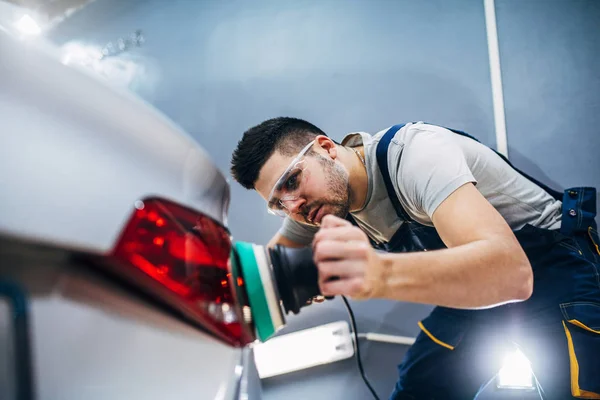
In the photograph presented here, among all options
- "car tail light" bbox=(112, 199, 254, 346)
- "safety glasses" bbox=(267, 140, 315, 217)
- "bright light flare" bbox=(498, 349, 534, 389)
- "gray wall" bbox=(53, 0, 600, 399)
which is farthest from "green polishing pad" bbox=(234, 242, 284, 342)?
"bright light flare" bbox=(498, 349, 534, 389)

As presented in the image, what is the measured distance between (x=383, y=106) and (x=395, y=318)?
0.79 m

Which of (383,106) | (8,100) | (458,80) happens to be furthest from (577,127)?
(8,100)

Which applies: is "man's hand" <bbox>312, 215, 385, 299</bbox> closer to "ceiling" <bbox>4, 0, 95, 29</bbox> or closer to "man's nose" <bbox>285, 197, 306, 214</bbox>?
"man's nose" <bbox>285, 197, 306, 214</bbox>

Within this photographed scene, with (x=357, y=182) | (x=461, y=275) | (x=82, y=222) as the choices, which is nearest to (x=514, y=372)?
(x=357, y=182)

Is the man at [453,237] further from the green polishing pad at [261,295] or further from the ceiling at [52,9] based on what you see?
the ceiling at [52,9]

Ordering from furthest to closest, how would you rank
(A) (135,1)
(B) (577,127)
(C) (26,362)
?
(A) (135,1)
(B) (577,127)
(C) (26,362)

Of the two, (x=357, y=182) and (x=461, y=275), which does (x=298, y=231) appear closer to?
(x=357, y=182)

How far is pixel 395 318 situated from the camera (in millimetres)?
1599

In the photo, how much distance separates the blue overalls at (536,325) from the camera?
3.25ft

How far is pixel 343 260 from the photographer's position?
0.56 metres

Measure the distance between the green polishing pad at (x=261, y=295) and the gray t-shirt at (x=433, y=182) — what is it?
0.48 meters

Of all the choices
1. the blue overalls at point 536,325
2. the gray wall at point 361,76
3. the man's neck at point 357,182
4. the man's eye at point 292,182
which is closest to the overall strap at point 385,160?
the blue overalls at point 536,325

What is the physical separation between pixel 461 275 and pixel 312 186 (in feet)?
1.81

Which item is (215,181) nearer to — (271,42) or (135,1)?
(271,42)
